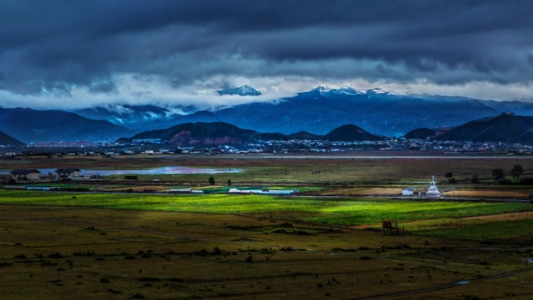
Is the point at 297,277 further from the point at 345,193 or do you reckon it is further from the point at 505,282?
the point at 345,193

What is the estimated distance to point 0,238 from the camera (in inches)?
2069

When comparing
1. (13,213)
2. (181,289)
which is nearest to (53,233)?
(13,213)

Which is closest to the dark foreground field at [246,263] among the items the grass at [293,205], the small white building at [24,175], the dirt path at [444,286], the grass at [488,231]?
the dirt path at [444,286]

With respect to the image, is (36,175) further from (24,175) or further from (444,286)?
(444,286)

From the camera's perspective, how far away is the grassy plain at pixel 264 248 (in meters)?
34.7

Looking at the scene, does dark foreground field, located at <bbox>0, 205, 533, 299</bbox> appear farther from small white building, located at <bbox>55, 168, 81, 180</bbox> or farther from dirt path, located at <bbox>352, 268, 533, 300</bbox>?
small white building, located at <bbox>55, 168, 81, 180</bbox>

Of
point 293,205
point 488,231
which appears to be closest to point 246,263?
point 488,231

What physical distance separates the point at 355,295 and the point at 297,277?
5.40 meters

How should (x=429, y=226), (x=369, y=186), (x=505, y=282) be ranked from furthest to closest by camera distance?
(x=369, y=186) → (x=429, y=226) → (x=505, y=282)

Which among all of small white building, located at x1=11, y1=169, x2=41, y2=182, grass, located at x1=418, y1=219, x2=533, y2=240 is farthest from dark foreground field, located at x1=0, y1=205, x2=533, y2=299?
small white building, located at x1=11, y1=169, x2=41, y2=182

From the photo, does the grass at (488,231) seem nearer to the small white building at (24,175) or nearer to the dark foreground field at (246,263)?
the dark foreground field at (246,263)

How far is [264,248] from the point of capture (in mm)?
48906

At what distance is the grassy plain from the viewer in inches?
1366

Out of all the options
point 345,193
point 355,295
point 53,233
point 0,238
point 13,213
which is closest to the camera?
point 355,295
